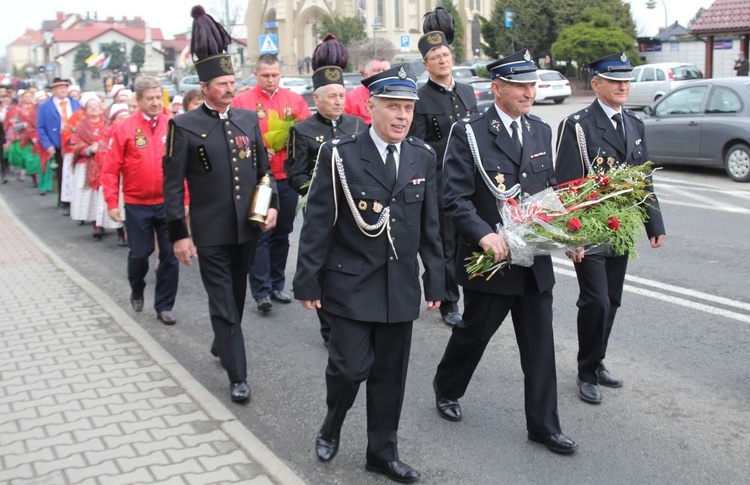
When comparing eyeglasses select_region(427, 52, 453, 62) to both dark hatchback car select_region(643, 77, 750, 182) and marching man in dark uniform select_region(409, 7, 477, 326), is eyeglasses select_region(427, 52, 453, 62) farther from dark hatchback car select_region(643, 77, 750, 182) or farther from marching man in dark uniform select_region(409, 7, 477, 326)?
dark hatchback car select_region(643, 77, 750, 182)

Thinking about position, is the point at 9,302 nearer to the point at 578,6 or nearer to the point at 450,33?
the point at 450,33

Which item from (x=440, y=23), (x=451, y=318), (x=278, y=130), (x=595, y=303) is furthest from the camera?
(x=440, y=23)

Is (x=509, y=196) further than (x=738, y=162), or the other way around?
(x=738, y=162)

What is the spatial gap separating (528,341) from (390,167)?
125 cm

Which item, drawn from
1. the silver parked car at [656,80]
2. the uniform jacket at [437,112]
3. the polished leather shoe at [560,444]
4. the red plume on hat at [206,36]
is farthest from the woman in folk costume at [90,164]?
the silver parked car at [656,80]

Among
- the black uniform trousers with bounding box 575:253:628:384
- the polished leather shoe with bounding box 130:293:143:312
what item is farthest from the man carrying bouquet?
the black uniform trousers with bounding box 575:253:628:384

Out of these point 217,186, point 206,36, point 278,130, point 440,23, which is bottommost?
point 217,186

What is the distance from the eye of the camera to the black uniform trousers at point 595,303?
17.5 ft

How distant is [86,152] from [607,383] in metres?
8.61

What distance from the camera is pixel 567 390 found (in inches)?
227

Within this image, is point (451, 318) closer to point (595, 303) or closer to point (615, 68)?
point (595, 303)

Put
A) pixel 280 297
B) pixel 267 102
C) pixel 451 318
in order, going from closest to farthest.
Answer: pixel 451 318
pixel 280 297
pixel 267 102

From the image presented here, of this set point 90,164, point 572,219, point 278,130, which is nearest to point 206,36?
point 278,130

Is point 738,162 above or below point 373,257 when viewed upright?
below
